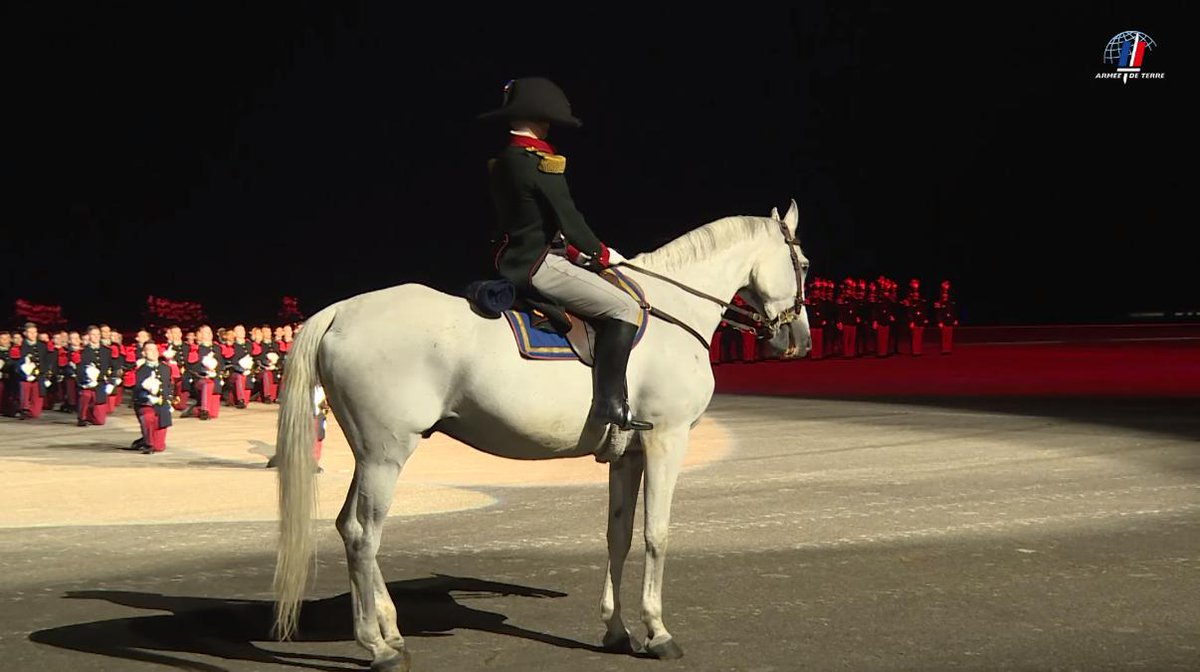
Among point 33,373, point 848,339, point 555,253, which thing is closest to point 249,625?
point 555,253

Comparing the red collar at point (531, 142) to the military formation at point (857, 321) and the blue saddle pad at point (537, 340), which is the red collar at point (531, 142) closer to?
the blue saddle pad at point (537, 340)

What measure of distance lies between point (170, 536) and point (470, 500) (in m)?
2.63

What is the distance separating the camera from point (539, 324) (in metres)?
6.58

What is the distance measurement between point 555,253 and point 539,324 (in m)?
0.35

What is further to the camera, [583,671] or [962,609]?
[962,609]

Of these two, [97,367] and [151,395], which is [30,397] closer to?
Result: [97,367]

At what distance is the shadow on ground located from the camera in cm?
649

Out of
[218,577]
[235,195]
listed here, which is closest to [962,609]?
[218,577]

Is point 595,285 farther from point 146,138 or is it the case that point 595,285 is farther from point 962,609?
point 146,138

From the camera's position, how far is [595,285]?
6539 mm

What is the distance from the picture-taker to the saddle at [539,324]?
6516 mm

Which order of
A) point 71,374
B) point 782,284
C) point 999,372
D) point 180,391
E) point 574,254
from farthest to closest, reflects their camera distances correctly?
1. point 999,372
2. point 71,374
3. point 180,391
4. point 782,284
5. point 574,254

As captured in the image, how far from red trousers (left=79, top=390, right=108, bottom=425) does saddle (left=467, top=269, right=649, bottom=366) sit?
14.6m

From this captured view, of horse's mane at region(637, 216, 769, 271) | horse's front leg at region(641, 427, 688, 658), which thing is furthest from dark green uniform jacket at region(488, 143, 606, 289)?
horse's front leg at region(641, 427, 688, 658)
